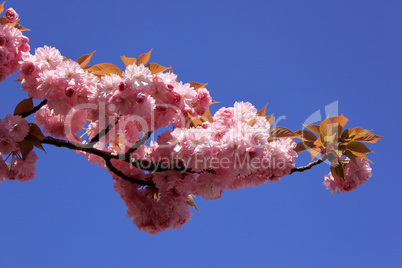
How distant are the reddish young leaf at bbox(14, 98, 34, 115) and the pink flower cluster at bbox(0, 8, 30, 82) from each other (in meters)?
0.30

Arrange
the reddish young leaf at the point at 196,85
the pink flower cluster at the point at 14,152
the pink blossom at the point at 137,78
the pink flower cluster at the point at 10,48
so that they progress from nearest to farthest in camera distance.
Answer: the pink blossom at the point at 137,78
the pink flower cluster at the point at 14,152
the pink flower cluster at the point at 10,48
the reddish young leaf at the point at 196,85

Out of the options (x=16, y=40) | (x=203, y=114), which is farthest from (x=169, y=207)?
(x=16, y=40)

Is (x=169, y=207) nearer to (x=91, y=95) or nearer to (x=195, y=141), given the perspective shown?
(x=195, y=141)

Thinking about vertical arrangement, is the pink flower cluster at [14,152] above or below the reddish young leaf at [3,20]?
below

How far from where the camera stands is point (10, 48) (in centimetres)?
272

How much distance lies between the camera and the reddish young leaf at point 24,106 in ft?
8.61

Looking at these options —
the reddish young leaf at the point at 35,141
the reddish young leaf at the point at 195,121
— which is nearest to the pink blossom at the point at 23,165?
the reddish young leaf at the point at 35,141

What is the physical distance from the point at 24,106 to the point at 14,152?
336 mm

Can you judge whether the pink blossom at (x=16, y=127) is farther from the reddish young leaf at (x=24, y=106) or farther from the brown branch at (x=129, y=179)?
the brown branch at (x=129, y=179)

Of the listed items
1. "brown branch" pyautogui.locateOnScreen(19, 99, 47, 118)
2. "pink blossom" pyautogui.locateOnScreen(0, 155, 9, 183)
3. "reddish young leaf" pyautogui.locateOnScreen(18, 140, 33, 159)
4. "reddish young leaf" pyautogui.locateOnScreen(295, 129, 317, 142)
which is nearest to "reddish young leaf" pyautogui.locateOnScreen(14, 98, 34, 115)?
"brown branch" pyautogui.locateOnScreen(19, 99, 47, 118)

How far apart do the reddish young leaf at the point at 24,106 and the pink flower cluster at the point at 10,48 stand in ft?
0.97

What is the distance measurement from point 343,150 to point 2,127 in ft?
7.65

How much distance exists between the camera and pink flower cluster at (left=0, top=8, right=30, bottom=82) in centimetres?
267

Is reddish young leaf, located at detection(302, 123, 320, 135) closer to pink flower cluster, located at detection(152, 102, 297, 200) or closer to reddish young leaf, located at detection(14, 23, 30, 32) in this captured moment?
pink flower cluster, located at detection(152, 102, 297, 200)
